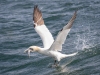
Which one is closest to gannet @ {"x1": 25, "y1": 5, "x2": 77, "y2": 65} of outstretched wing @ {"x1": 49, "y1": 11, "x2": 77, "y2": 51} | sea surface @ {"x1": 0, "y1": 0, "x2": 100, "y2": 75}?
outstretched wing @ {"x1": 49, "y1": 11, "x2": 77, "y2": 51}

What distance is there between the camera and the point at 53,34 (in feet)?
55.7

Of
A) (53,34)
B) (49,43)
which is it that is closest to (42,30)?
(49,43)

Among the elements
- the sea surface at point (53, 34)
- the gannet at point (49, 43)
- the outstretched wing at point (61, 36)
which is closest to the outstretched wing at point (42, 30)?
the gannet at point (49, 43)

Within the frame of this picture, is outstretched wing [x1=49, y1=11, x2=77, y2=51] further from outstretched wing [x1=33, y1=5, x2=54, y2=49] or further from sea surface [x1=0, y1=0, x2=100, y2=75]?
sea surface [x1=0, y1=0, x2=100, y2=75]

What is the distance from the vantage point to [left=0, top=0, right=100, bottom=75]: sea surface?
13750mm

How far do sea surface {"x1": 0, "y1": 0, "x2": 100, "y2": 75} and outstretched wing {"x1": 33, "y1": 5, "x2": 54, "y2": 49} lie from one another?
0.94m

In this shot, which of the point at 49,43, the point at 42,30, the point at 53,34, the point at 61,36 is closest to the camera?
the point at 61,36

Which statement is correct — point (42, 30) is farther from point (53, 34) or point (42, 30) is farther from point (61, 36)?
point (53, 34)

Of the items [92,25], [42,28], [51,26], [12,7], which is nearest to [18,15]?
[12,7]

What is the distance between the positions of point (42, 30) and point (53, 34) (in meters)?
3.05

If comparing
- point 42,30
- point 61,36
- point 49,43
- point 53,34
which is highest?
point 42,30

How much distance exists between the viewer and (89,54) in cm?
1430

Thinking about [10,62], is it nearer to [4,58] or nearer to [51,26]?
[4,58]

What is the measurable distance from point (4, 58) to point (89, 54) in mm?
3360
